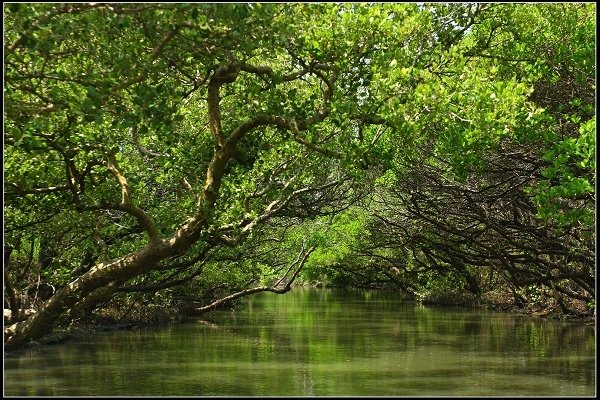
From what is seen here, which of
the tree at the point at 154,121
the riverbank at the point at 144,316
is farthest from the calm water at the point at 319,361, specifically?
the tree at the point at 154,121

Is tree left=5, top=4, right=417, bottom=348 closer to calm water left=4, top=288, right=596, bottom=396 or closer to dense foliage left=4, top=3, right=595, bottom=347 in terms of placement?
dense foliage left=4, top=3, right=595, bottom=347

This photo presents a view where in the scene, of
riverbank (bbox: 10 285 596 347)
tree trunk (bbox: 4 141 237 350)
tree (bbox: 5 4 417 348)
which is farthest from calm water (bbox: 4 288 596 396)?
tree (bbox: 5 4 417 348)

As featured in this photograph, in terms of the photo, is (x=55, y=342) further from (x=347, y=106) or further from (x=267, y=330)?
(x=347, y=106)

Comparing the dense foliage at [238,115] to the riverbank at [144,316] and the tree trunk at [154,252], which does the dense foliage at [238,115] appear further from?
the riverbank at [144,316]

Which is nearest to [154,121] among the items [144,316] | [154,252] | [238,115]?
[154,252]

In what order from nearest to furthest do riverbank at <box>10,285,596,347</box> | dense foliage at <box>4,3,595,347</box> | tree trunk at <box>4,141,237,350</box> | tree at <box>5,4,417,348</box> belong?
tree at <box>5,4,417,348</box> → dense foliage at <box>4,3,595,347</box> → tree trunk at <box>4,141,237,350</box> → riverbank at <box>10,285,596,347</box>

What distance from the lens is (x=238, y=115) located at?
787 inches

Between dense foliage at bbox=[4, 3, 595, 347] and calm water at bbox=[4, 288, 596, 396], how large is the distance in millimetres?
1777

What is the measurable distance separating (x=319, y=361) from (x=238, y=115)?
21.1 feet

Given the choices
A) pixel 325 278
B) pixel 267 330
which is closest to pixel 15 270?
pixel 267 330

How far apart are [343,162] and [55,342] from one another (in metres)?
12.6

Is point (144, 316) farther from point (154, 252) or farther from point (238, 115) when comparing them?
point (154, 252)

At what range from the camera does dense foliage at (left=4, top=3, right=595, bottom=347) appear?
1330 centimetres

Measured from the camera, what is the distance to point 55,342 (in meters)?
24.1
